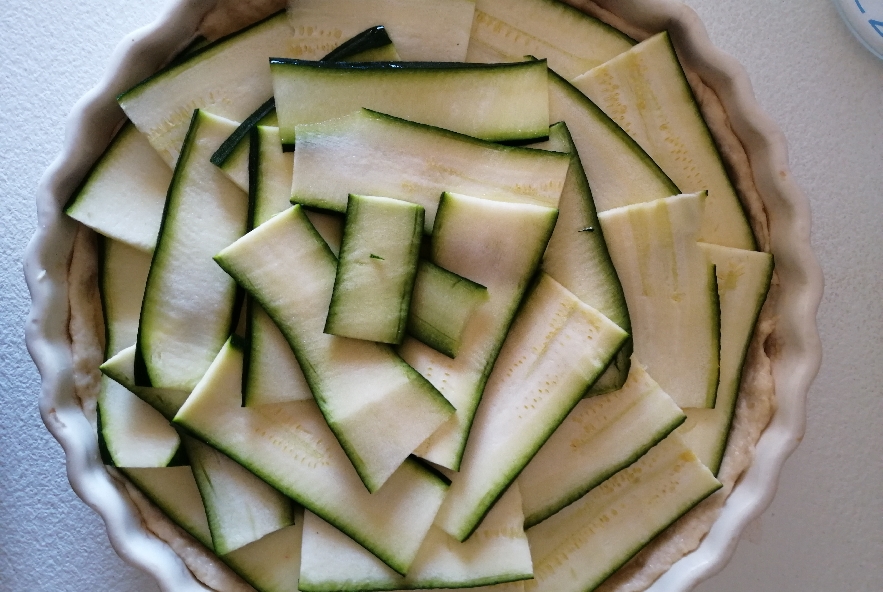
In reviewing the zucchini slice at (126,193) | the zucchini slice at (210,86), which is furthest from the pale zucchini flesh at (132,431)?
the zucchini slice at (210,86)

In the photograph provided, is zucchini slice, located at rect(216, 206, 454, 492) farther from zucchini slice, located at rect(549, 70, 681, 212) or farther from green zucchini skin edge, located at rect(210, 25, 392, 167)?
zucchini slice, located at rect(549, 70, 681, 212)

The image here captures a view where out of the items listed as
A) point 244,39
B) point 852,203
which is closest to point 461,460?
point 244,39

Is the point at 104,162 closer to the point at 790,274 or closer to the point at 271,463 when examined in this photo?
the point at 271,463

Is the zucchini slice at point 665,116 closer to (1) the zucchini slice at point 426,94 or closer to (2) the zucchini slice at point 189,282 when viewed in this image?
(1) the zucchini slice at point 426,94

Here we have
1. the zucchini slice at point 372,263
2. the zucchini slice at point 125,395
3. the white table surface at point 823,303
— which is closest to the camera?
the zucchini slice at point 372,263

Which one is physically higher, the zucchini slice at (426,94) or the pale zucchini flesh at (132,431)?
the zucchini slice at (426,94)

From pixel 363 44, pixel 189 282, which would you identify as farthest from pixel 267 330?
pixel 363 44
